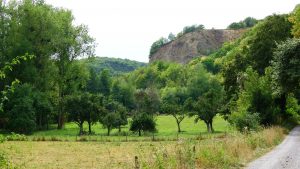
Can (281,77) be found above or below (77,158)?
above

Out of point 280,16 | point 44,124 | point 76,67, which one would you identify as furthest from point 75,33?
point 280,16

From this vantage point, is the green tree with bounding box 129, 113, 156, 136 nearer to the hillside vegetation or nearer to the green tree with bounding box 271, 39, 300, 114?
the hillside vegetation

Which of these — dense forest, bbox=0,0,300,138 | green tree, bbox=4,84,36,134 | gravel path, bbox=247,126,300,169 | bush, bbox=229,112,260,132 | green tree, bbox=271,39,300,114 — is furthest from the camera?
green tree, bbox=4,84,36,134

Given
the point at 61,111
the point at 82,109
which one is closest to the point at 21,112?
the point at 82,109

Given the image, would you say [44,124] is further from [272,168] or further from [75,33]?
[272,168]

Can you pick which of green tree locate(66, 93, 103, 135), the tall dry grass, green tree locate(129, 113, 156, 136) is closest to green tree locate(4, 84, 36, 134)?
green tree locate(66, 93, 103, 135)

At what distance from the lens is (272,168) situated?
16859 mm

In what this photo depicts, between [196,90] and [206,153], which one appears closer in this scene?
[206,153]

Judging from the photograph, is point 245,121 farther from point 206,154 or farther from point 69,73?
point 69,73

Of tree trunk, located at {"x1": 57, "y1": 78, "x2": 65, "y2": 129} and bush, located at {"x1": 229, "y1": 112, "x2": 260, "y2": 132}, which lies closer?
bush, located at {"x1": 229, "y1": 112, "x2": 260, "y2": 132}

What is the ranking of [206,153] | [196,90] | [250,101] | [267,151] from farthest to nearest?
1. [196,90]
2. [250,101]
3. [267,151]
4. [206,153]

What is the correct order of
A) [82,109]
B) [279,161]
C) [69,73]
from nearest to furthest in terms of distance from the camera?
[279,161] < [82,109] < [69,73]

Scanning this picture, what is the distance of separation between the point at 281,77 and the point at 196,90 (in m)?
111

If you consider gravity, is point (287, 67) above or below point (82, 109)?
above
